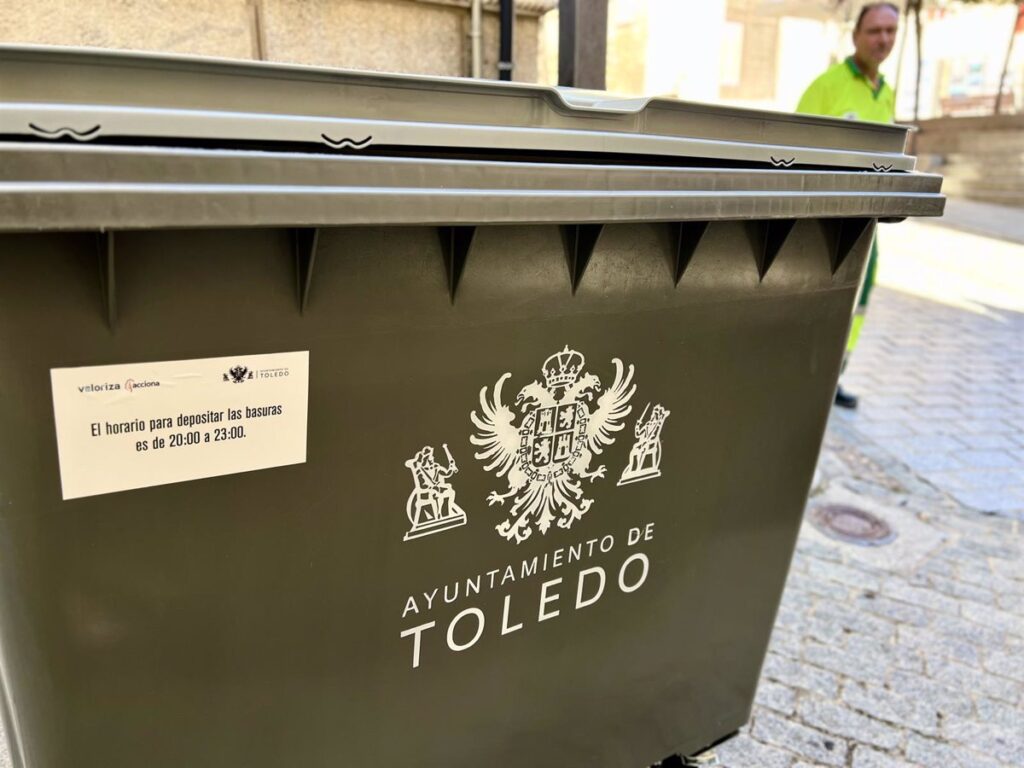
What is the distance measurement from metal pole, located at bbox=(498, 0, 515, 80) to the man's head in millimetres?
2240

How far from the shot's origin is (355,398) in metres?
1.23

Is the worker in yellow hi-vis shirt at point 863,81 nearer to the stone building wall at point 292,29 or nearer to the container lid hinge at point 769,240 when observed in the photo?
the stone building wall at point 292,29

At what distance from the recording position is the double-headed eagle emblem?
138cm

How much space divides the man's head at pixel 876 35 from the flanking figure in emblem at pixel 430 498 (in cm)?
389

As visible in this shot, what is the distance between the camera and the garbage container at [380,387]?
1.01m


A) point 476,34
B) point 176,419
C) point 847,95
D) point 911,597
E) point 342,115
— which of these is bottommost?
point 911,597

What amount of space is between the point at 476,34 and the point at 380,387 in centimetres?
223

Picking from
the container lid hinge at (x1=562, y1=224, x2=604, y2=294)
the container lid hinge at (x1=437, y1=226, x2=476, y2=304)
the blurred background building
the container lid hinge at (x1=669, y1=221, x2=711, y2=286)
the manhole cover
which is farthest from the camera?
the manhole cover

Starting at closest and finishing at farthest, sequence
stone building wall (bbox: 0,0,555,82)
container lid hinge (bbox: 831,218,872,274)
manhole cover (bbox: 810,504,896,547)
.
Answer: container lid hinge (bbox: 831,218,872,274) → stone building wall (bbox: 0,0,555,82) → manhole cover (bbox: 810,504,896,547)

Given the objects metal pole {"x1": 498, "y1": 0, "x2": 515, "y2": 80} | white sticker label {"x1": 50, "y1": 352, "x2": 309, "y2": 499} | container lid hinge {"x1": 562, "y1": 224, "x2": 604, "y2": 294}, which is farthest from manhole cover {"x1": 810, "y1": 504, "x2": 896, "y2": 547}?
white sticker label {"x1": 50, "y1": 352, "x2": 309, "y2": 499}

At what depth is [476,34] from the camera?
3.02m

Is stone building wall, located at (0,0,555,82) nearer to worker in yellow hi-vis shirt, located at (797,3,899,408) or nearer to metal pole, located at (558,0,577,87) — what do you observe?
metal pole, located at (558,0,577,87)

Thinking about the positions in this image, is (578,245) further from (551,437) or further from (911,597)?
(911,597)

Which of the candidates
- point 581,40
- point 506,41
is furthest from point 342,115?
point 506,41
